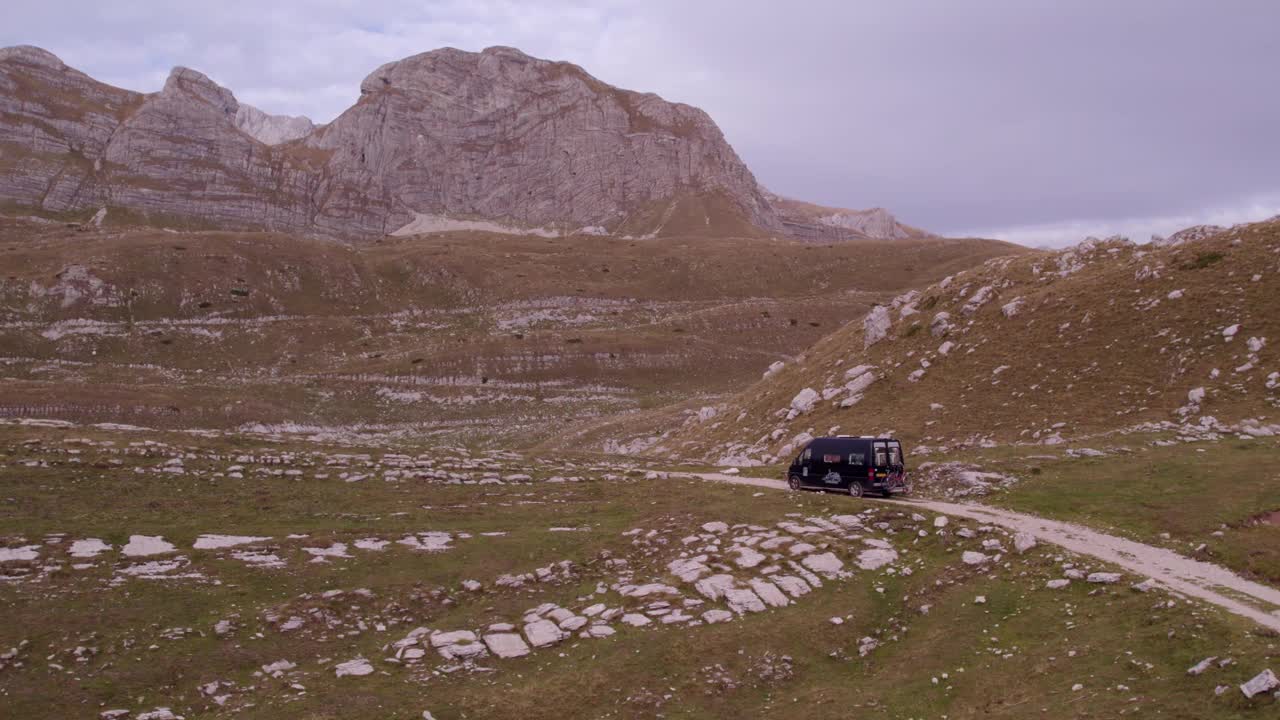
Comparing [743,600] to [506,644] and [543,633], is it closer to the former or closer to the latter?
[543,633]

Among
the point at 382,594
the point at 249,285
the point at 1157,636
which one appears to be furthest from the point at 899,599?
the point at 249,285

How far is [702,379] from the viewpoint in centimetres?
11025

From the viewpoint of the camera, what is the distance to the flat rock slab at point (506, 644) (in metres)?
19.9

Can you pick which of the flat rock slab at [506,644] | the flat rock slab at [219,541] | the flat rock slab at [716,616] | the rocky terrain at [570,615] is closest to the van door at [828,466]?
the rocky terrain at [570,615]

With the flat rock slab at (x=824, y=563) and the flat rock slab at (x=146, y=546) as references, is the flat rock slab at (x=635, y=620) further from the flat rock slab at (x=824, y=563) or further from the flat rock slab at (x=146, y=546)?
the flat rock slab at (x=146, y=546)

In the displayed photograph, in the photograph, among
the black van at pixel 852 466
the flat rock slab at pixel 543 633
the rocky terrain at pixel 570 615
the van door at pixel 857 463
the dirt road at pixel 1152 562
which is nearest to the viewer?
the rocky terrain at pixel 570 615

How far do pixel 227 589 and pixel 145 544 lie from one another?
4.49 metres

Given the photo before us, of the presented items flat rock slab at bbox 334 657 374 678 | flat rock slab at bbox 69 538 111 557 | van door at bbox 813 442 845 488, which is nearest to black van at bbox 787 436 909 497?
van door at bbox 813 442 845 488

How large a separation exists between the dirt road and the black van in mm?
2061

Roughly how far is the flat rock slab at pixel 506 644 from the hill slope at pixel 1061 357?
26.5 metres

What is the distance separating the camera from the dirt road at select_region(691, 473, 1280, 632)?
18.3m

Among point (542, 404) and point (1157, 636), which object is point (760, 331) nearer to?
point (542, 404)

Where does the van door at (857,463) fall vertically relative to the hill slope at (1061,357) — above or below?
below

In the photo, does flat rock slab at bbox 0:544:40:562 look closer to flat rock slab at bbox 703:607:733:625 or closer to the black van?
flat rock slab at bbox 703:607:733:625
